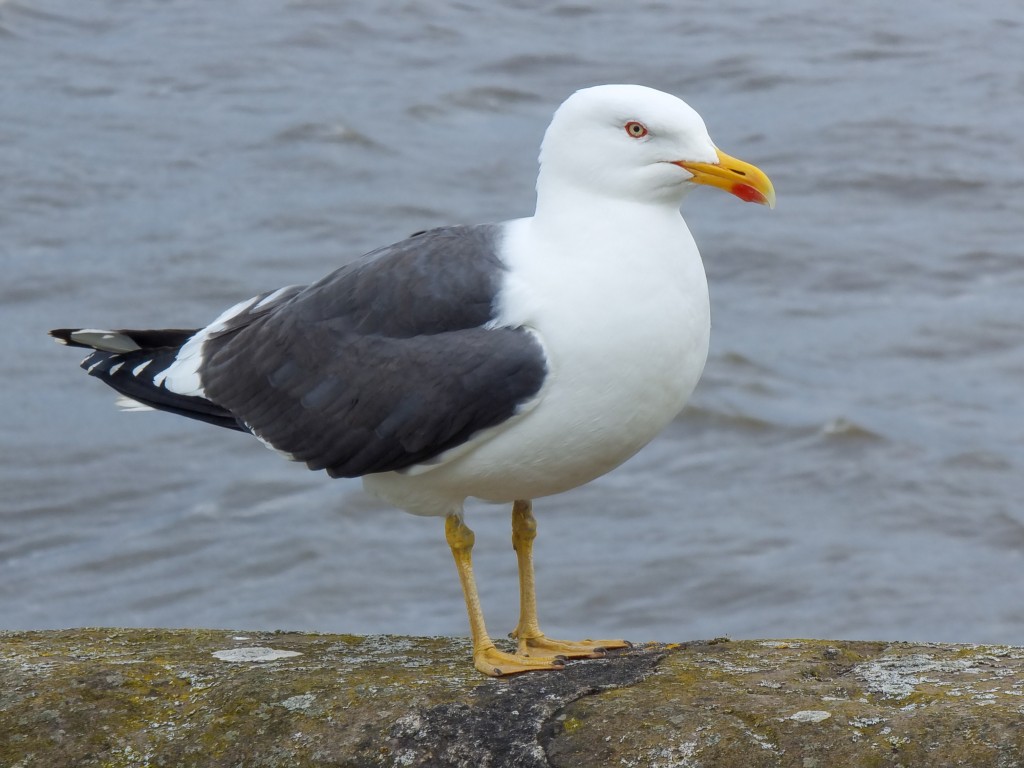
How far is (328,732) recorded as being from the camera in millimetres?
4184

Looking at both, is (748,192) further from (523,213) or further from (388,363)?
(523,213)

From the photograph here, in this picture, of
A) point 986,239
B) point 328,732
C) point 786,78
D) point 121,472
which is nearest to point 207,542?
point 121,472

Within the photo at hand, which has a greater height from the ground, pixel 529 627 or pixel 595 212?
pixel 595 212

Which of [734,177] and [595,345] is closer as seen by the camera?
[595,345]

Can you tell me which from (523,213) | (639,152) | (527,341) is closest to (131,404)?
(527,341)

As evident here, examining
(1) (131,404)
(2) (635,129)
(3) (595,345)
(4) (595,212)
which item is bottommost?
(1) (131,404)

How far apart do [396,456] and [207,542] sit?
5.87 metres

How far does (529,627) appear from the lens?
5215mm

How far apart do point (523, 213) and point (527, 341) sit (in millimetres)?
9464

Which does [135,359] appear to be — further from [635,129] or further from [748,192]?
[748,192]

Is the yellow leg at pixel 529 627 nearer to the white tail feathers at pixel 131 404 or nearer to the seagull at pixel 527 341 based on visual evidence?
the seagull at pixel 527 341

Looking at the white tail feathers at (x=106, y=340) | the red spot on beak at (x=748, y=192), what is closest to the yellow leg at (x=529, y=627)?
the red spot on beak at (x=748, y=192)

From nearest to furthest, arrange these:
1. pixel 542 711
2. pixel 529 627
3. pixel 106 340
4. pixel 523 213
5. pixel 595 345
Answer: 1. pixel 542 711
2. pixel 595 345
3. pixel 529 627
4. pixel 106 340
5. pixel 523 213

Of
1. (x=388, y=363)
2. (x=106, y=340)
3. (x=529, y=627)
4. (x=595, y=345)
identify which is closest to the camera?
(x=595, y=345)
